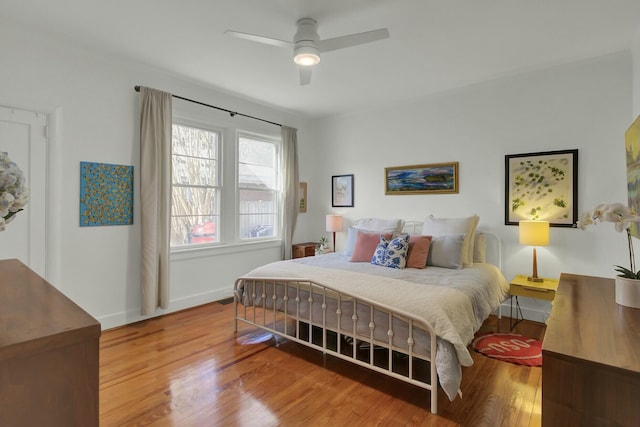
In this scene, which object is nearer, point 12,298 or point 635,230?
point 12,298

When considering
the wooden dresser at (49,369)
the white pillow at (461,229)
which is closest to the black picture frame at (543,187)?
the white pillow at (461,229)

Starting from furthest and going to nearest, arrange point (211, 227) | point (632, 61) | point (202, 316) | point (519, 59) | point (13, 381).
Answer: point (211, 227), point (202, 316), point (519, 59), point (632, 61), point (13, 381)

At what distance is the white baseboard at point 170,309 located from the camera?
327cm

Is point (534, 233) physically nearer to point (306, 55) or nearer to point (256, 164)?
point (306, 55)

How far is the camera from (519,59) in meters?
3.22

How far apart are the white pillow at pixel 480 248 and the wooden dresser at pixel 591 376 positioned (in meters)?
2.38

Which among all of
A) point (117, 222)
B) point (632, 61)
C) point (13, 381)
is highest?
point (632, 61)

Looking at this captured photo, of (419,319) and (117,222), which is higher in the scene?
(117,222)

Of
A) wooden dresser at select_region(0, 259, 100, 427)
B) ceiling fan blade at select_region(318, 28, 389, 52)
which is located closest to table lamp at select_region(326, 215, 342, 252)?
ceiling fan blade at select_region(318, 28, 389, 52)

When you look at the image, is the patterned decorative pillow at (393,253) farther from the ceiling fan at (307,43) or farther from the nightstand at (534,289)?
the ceiling fan at (307,43)

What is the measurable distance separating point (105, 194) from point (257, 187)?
6.47ft

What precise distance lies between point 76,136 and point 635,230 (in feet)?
14.7

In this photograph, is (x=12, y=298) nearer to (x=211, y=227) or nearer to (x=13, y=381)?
(x=13, y=381)

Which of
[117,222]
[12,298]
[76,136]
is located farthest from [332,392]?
[76,136]
